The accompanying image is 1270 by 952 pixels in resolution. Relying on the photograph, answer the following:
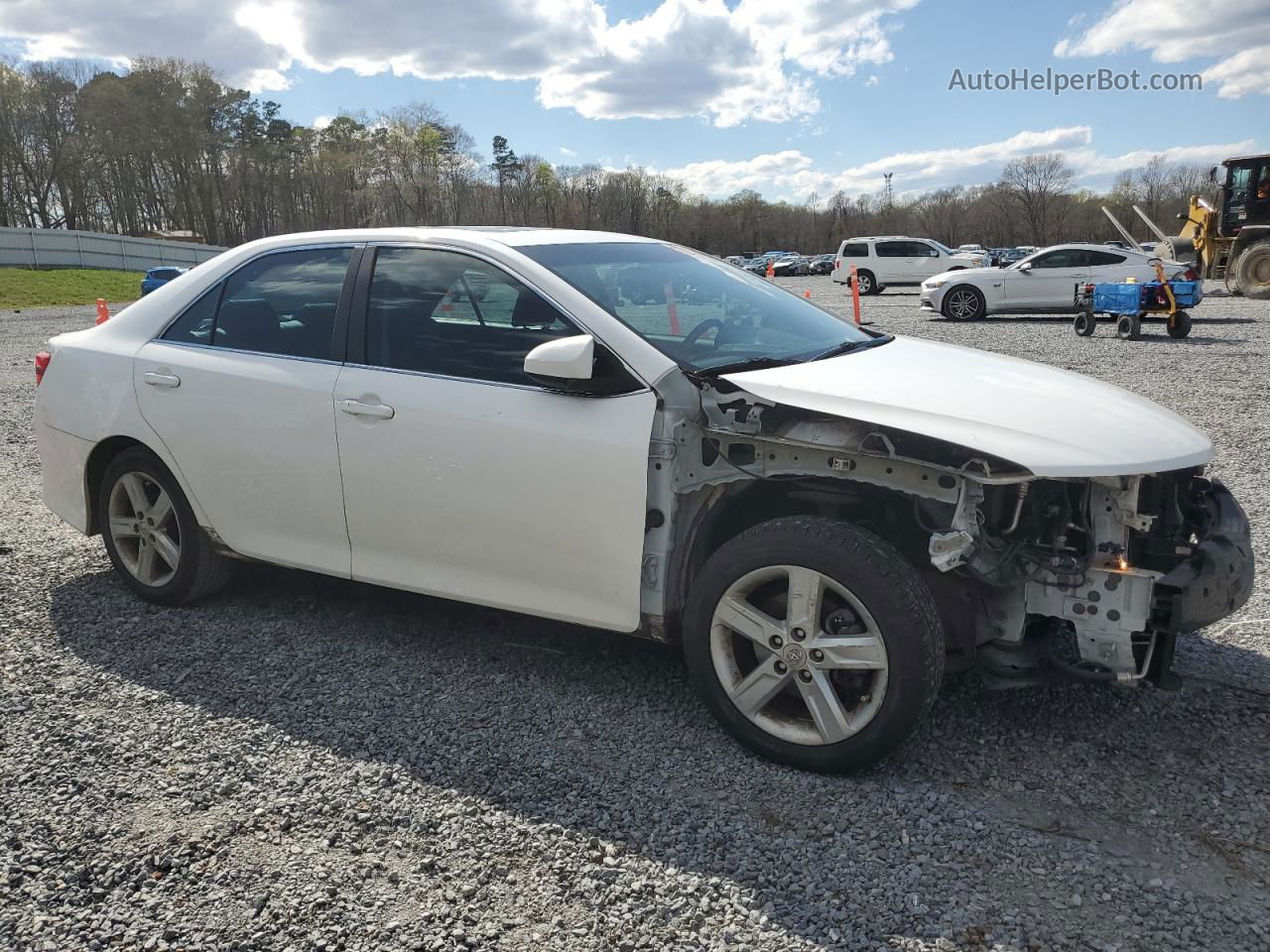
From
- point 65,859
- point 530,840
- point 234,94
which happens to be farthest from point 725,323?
point 234,94

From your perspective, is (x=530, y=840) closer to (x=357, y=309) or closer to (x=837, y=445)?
(x=837, y=445)

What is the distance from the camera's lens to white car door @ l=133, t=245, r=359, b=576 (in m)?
3.83

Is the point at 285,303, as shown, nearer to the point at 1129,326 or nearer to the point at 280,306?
the point at 280,306

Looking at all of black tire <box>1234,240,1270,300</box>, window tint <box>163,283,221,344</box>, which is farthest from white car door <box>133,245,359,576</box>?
black tire <box>1234,240,1270,300</box>

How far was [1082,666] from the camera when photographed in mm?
2895

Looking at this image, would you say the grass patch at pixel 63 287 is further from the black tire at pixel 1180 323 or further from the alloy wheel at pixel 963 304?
the black tire at pixel 1180 323

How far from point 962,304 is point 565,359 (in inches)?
754

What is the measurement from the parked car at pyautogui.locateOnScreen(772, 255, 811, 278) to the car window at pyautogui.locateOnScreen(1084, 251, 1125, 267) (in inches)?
1641

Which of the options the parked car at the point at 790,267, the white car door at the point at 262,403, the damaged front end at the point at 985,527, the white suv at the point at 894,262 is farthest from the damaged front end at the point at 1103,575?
the parked car at the point at 790,267

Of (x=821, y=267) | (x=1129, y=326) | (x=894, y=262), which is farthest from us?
(x=821, y=267)

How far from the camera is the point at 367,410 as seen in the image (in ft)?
11.9

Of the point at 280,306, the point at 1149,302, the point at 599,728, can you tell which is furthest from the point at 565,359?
the point at 1149,302

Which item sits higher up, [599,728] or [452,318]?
[452,318]

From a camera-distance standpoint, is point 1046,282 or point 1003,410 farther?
point 1046,282
